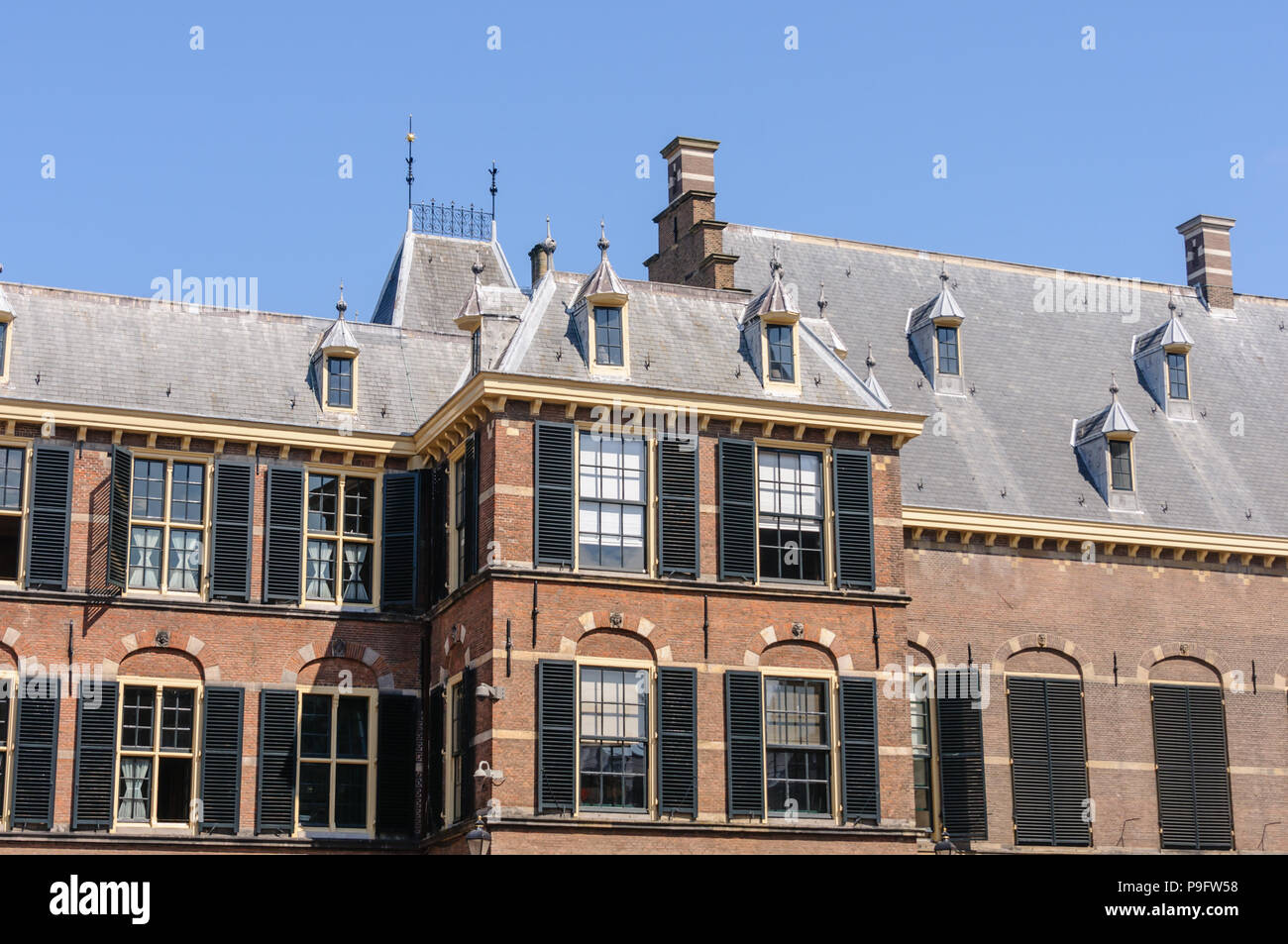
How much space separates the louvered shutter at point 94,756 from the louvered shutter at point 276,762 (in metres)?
2.19

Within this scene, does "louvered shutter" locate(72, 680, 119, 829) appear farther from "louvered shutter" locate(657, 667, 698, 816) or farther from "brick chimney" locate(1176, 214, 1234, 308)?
"brick chimney" locate(1176, 214, 1234, 308)

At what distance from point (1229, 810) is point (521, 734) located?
13557mm

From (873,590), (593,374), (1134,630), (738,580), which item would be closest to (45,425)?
(593,374)

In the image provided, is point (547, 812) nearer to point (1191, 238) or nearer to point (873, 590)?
point (873, 590)

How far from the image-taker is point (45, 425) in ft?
92.2

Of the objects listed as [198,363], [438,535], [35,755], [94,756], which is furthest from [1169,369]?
[35,755]

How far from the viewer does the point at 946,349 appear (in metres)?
35.1

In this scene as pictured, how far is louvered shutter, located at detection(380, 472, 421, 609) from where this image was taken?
29516mm

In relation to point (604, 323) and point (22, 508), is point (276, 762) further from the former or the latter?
point (604, 323)

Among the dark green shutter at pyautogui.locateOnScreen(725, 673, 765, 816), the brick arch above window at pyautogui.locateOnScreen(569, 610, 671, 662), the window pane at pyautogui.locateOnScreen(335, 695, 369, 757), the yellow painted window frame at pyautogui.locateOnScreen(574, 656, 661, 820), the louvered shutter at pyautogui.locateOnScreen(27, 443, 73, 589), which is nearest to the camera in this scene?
the yellow painted window frame at pyautogui.locateOnScreen(574, 656, 661, 820)

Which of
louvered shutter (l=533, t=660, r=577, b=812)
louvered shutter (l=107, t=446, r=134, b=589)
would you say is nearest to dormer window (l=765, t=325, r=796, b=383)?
louvered shutter (l=533, t=660, r=577, b=812)

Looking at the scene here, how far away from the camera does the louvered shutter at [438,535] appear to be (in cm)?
2911

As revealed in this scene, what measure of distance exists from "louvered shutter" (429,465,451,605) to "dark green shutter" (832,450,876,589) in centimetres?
616

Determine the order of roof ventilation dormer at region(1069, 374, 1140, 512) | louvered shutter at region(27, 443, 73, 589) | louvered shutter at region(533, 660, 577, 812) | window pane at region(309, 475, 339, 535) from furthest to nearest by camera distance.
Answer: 1. roof ventilation dormer at region(1069, 374, 1140, 512)
2. window pane at region(309, 475, 339, 535)
3. louvered shutter at region(27, 443, 73, 589)
4. louvered shutter at region(533, 660, 577, 812)
